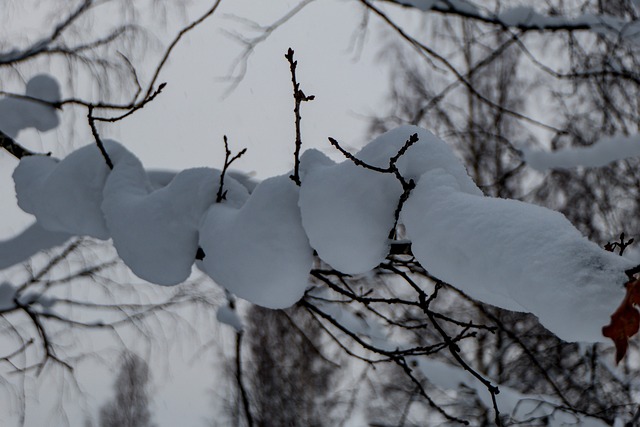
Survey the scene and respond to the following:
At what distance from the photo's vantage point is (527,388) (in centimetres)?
471

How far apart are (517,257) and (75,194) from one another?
43.2 inches

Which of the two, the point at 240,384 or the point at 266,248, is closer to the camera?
the point at 266,248

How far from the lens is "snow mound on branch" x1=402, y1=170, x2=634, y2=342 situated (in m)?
0.56

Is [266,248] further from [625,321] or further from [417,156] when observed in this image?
[625,321]

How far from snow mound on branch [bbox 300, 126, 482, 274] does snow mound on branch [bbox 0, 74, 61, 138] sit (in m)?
1.50

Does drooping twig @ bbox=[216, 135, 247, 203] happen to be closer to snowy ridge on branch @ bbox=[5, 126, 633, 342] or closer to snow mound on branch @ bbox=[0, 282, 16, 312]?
snowy ridge on branch @ bbox=[5, 126, 633, 342]

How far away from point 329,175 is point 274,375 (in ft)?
24.5

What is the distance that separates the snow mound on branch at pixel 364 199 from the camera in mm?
882

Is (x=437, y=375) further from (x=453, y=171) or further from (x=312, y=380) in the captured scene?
(x=312, y=380)

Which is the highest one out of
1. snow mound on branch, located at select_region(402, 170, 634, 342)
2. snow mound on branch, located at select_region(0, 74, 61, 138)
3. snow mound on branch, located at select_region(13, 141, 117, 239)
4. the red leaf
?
snow mound on branch, located at select_region(0, 74, 61, 138)

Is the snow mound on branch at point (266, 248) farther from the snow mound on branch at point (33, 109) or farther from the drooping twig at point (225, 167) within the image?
the snow mound on branch at point (33, 109)

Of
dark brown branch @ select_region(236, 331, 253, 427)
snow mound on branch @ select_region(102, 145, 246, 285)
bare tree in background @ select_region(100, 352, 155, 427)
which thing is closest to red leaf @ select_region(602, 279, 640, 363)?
snow mound on branch @ select_region(102, 145, 246, 285)

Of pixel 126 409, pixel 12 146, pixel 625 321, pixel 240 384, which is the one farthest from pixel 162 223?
pixel 126 409

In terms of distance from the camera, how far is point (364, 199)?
88 cm
